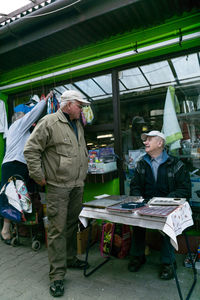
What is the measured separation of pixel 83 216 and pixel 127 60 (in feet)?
8.73

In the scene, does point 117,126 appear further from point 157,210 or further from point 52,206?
point 157,210

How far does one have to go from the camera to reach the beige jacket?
2.95 meters

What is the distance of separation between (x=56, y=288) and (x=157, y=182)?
182 centimetres

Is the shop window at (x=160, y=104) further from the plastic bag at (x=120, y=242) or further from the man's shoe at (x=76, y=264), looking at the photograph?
the man's shoe at (x=76, y=264)

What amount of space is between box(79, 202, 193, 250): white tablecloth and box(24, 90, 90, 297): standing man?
41 cm

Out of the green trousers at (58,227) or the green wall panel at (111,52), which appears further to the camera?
the green wall panel at (111,52)

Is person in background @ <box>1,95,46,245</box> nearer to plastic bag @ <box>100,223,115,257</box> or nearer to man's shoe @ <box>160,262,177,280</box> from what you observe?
plastic bag @ <box>100,223,115,257</box>

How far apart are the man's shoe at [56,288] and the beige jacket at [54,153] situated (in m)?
1.12

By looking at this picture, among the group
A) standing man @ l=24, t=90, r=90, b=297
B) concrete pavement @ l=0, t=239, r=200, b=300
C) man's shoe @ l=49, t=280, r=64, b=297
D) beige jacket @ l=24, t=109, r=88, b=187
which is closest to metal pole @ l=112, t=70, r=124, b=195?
standing man @ l=24, t=90, r=90, b=297

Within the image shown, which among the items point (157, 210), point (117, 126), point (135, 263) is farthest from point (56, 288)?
point (117, 126)

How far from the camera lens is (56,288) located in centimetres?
276

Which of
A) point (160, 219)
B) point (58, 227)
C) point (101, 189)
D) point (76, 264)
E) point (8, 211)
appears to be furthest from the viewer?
point (101, 189)

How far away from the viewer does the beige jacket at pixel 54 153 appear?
2945 millimetres

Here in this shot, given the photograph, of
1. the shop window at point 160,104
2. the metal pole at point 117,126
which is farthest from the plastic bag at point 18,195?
the shop window at point 160,104
